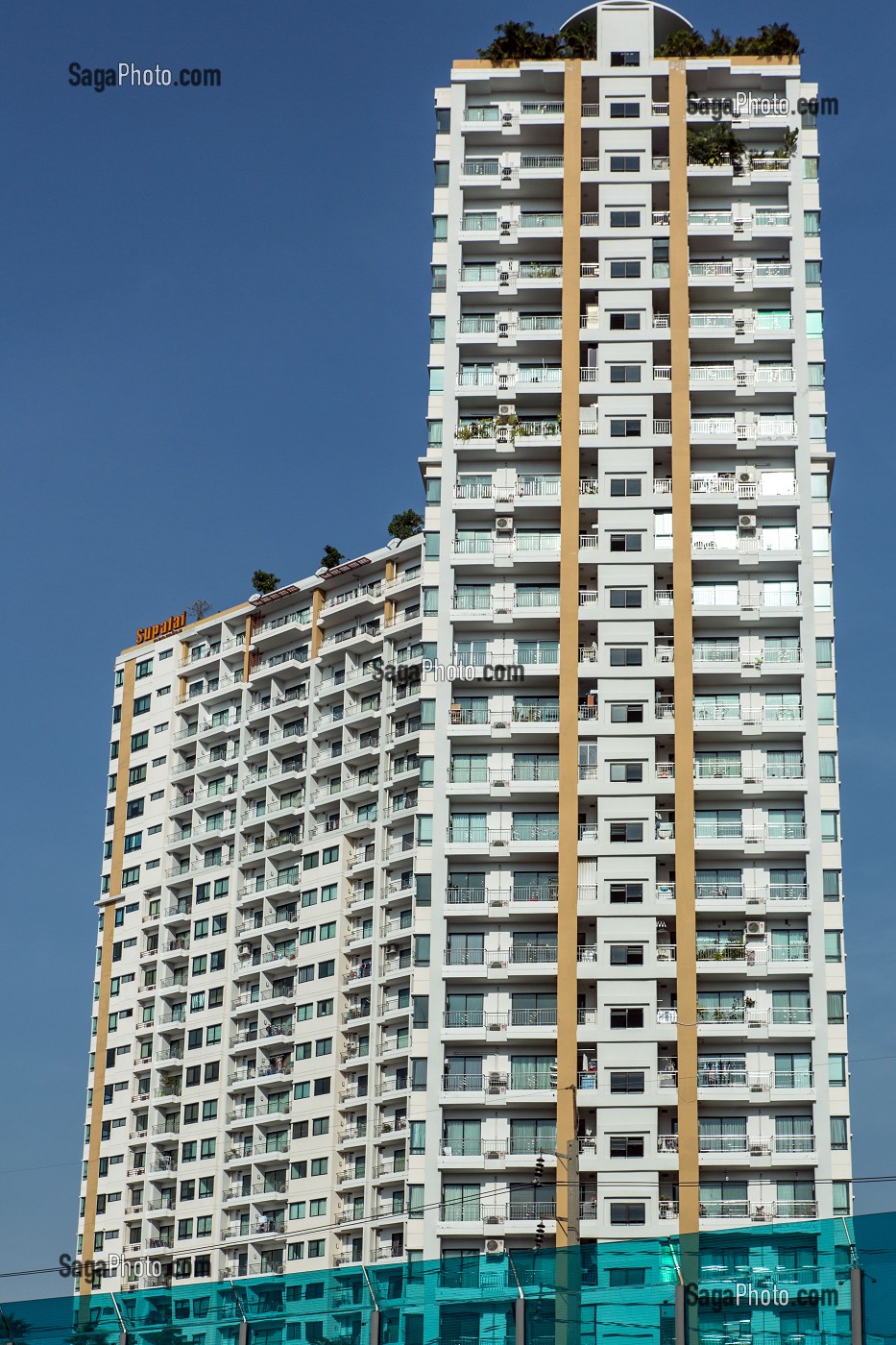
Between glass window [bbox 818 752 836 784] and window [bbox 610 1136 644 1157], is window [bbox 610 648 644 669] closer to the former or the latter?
glass window [bbox 818 752 836 784]

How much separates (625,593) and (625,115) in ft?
70.2

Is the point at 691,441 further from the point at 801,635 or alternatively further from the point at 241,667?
the point at 241,667

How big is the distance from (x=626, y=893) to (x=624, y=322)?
24216 millimetres

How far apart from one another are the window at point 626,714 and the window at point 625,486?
891 cm

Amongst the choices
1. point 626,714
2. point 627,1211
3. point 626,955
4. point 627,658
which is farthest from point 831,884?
point 627,1211

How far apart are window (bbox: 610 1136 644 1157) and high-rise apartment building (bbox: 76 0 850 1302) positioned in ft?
0.41

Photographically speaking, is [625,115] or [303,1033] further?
[303,1033]

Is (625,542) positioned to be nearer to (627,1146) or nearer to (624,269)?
(624,269)

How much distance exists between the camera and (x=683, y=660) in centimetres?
8406

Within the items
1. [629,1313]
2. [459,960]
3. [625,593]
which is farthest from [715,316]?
[629,1313]

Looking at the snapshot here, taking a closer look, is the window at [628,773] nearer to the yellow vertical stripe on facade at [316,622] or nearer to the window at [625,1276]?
the window at [625,1276]

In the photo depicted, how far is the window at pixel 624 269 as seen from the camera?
89.8 m

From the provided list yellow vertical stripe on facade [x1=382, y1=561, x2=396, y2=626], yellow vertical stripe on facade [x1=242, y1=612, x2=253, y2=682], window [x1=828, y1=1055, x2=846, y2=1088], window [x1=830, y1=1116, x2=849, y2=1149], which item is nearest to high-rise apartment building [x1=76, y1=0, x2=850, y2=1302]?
window [x1=828, y1=1055, x2=846, y2=1088]

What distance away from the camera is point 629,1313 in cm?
5391
